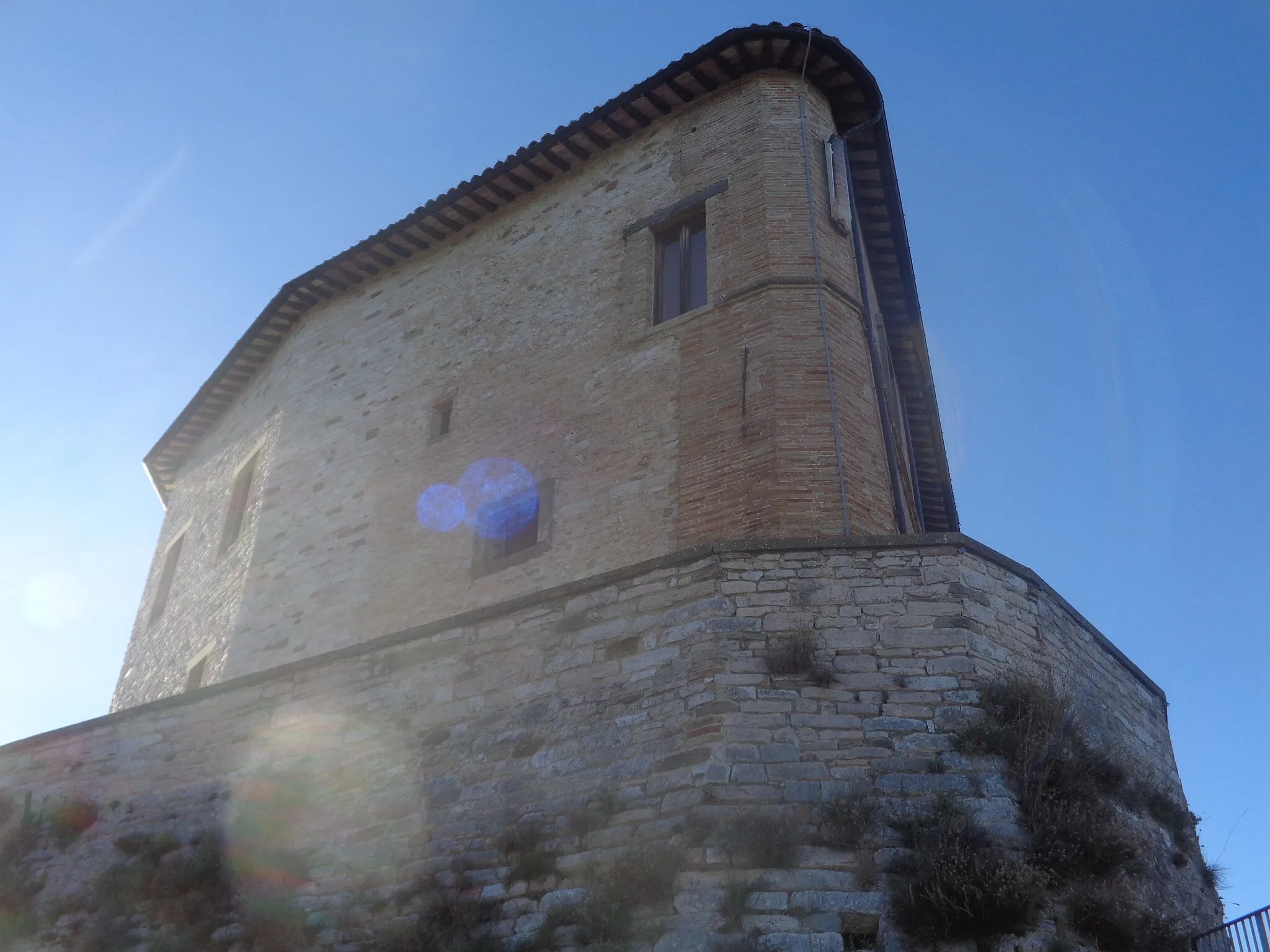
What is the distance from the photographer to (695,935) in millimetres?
6043

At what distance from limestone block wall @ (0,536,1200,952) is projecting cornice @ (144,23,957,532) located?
637cm

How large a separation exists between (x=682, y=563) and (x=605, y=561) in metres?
2.19

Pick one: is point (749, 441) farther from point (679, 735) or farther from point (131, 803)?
point (131, 803)

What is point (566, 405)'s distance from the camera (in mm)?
11500

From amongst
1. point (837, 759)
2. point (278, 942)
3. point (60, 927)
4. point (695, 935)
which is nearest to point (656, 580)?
point (837, 759)

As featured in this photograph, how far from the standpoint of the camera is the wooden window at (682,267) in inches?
456

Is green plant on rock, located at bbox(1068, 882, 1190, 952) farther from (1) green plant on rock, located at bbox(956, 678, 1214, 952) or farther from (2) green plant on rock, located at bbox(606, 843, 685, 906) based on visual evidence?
(2) green plant on rock, located at bbox(606, 843, 685, 906)

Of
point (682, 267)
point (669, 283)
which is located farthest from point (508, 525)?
point (682, 267)

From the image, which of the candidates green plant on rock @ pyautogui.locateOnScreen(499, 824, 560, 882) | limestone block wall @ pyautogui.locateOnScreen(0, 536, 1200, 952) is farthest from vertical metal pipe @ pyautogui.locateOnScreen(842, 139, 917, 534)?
green plant on rock @ pyautogui.locateOnScreen(499, 824, 560, 882)

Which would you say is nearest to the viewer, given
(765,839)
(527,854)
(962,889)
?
(962,889)

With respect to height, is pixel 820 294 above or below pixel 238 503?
below

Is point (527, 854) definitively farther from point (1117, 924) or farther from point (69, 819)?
point (69, 819)

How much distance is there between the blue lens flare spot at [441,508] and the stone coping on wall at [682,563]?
255 cm

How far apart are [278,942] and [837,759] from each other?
12.1 ft
